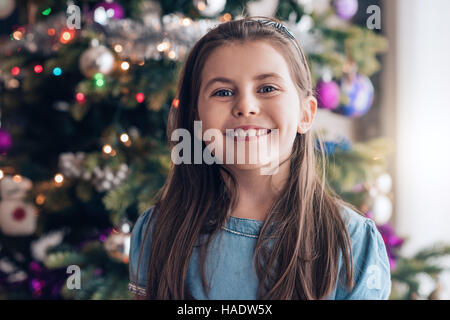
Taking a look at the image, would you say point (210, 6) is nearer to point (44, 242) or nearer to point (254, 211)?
point (254, 211)

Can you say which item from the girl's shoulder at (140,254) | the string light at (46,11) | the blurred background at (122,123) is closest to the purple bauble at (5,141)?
the blurred background at (122,123)

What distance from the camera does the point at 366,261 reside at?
1.88 feet

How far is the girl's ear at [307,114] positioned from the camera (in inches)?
24.6

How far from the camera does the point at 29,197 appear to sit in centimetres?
118

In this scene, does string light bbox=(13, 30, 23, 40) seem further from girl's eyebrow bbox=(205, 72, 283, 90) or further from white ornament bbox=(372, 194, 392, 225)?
white ornament bbox=(372, 194, 392, 225)

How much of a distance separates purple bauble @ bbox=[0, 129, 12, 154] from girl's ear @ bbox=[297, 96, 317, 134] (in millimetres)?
1036

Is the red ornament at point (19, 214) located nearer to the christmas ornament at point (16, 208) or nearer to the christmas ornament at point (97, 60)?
the christmas ornament at point (16, 208)

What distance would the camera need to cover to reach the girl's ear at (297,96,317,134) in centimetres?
62

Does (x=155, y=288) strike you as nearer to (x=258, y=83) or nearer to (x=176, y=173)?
(x=176, y=173)

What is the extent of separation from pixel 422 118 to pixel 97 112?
1.16m

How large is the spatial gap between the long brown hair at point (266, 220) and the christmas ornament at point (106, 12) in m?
0.52

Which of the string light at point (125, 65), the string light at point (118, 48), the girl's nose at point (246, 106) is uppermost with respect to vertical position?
the string light at point (118, 48)

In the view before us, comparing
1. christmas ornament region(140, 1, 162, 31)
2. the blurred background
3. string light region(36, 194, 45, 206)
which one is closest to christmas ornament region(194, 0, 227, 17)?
the blurred background
